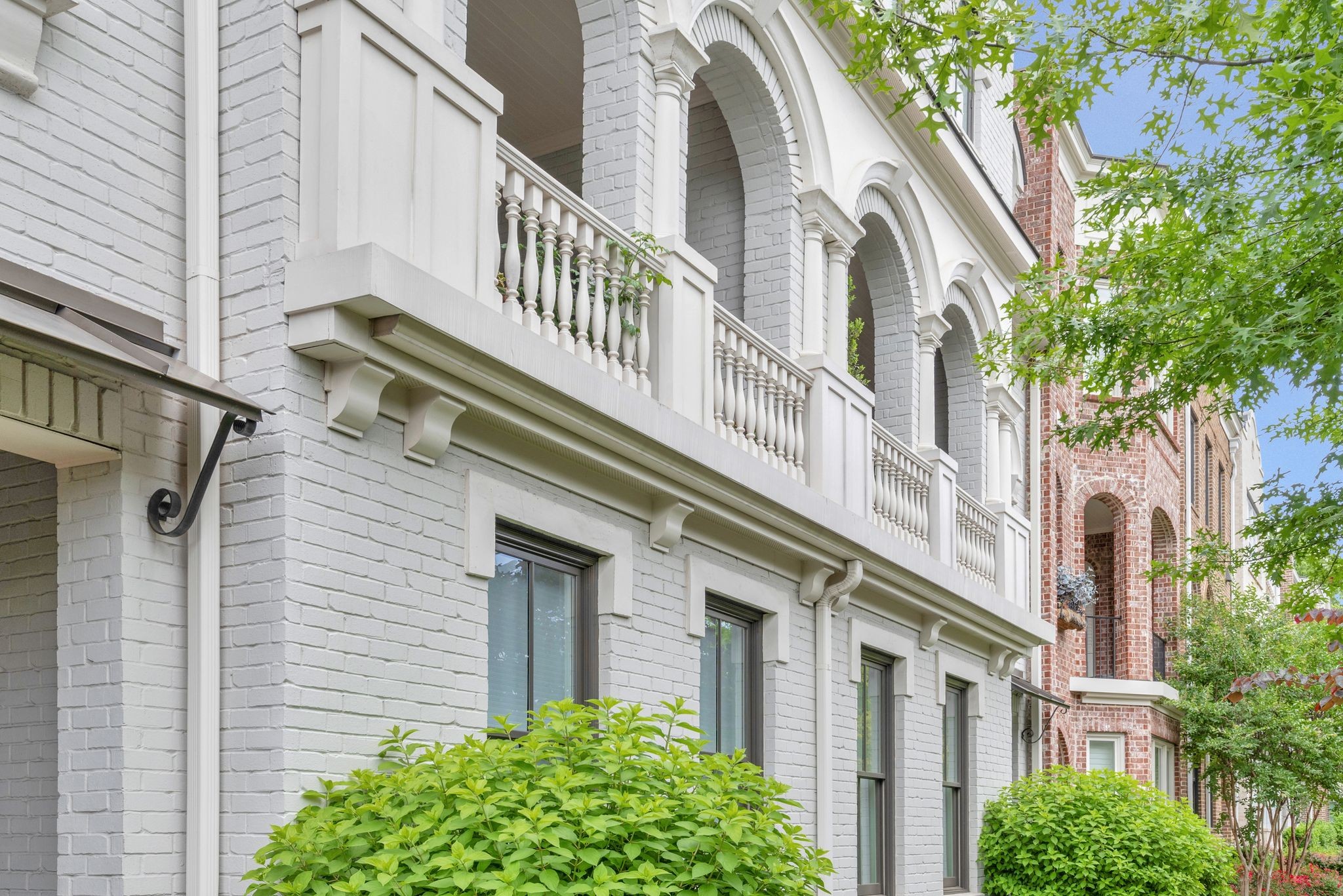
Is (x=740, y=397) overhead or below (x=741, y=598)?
overhead

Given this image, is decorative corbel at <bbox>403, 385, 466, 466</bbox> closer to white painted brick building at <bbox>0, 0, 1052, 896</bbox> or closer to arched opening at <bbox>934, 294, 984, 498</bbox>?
white painted brick building at <bbox>0, 0, 1052, 896</bbox>

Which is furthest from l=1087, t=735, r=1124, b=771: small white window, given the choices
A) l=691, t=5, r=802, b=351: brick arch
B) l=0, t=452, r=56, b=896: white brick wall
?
l=0, t=452, r=56, b=896: white brick wall

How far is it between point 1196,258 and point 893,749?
202 inches

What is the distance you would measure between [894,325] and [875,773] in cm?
438

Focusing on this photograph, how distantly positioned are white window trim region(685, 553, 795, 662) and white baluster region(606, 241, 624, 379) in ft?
5.21

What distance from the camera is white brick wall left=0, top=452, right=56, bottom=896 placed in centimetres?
600

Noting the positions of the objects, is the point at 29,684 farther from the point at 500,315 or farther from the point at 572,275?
the point at 572,275

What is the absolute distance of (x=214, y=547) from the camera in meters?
5.83

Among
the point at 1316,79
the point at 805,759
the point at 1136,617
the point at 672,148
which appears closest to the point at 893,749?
the point at 805,759

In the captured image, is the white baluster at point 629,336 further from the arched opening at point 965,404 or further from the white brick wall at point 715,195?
the arched opening at point 965,404

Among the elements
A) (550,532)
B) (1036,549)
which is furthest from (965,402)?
(550,532)

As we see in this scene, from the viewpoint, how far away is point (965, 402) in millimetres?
16359

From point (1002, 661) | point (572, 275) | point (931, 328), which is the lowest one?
point (1002, 661)

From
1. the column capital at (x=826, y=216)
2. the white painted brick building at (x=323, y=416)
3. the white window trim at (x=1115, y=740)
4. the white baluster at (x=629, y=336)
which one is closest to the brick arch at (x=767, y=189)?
the column capital at (x=826, y=216)
